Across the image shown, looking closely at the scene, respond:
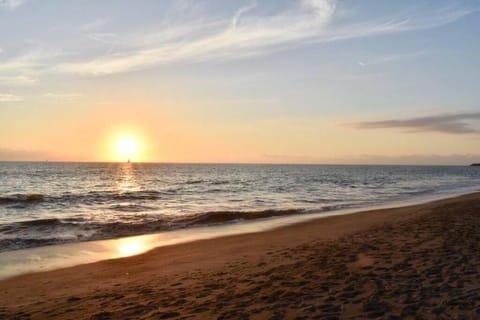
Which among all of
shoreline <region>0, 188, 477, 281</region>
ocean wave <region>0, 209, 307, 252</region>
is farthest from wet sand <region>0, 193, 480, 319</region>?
ocean wave <region>0, 209, 307, 252</region>

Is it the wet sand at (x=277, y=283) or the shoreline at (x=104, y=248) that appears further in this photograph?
the shoreline at (x=104, y=248)

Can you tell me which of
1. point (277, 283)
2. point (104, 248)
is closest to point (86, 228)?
point (104, 248)

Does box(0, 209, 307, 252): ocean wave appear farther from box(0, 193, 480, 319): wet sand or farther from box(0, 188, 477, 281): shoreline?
box(0, 193, 480, 319): wet sand

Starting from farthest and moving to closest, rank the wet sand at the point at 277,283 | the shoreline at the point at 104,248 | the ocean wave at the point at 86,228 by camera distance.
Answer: the ocean wave at the point at 86,228, the shoreline at the point at 104,248, the wet sand at the point at 277,283

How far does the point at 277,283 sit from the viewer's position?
7898 mm

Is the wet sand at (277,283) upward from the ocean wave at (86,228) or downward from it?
upward

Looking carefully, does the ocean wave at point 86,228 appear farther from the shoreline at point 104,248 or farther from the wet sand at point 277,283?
the wet sand at point 277,283

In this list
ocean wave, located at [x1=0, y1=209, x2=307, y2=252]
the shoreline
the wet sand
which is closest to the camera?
the wet sand

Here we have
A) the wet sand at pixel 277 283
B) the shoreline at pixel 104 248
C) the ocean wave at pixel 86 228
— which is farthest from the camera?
the ocean wave at pixel 86 228

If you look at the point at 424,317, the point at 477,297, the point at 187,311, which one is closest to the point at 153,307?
the point at 187,311

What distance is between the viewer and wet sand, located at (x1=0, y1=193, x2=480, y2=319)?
6426 millimetres

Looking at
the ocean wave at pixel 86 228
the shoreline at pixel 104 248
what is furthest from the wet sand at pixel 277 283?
the ocean wave at pixel 86 228

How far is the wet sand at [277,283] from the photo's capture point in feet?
21.1

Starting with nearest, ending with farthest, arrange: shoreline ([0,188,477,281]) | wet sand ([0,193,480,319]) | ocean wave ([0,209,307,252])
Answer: wet sand ([0,193,480,319]) < shoreline ([0,188,477,281]) < ocean wave ([0,209,307,252])
